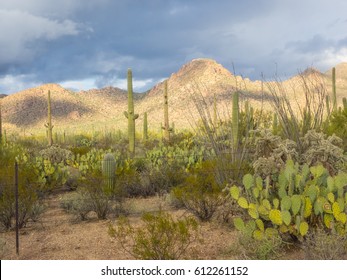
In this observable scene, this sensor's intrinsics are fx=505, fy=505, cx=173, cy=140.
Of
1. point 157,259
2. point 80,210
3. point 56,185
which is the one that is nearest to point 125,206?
point 80,210

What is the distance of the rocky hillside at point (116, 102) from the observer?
2650 inches

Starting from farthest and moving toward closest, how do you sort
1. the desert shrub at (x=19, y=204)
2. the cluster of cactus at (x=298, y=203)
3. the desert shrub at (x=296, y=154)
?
the desert shrub at (x=19, y=204), the desert shrub at (x=296, y=154), the cluster of cactus at (x=298, y=203)

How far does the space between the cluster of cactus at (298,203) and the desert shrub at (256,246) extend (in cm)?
7

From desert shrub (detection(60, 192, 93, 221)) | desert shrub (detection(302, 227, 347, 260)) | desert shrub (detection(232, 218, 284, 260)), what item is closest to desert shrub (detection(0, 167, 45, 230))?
desert shrub (detection(60, 192, 93, 221))

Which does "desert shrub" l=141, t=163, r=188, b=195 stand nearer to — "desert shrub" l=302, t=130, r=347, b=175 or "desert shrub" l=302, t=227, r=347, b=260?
"desert shrub" l=302, t=130, r=347, b=175

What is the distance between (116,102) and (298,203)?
245ft

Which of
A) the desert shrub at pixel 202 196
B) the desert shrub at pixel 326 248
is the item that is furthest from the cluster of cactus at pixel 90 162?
the desert shrub at pixel 326 248

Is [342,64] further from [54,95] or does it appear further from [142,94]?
[54,95]

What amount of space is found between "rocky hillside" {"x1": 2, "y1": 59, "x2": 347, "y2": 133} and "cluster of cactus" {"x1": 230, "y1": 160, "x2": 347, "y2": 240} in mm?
56159

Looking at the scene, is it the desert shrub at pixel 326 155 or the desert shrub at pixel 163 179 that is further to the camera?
the desert shrub at pixel 163 179

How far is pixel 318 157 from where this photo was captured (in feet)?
25.7

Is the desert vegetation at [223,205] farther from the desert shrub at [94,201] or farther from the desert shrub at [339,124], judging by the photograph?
the desert shrub at [339,124]

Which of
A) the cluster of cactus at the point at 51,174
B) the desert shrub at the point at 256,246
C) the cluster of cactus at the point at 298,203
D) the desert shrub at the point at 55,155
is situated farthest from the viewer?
the desert shrub at the point at 55,155

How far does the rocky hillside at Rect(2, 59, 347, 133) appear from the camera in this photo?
67312 millimetres
